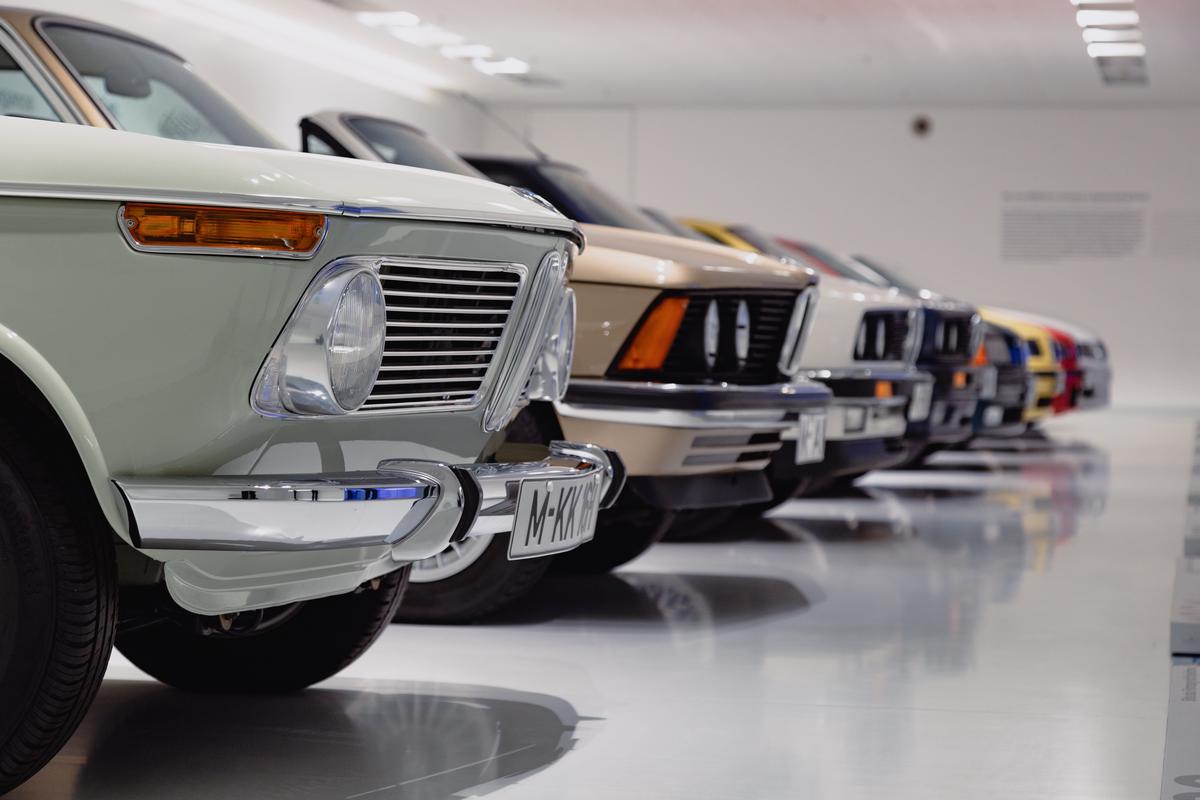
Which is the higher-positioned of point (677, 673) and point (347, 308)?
point (347, 308)

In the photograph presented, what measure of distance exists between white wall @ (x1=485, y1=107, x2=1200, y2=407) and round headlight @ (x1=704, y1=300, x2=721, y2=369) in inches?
694

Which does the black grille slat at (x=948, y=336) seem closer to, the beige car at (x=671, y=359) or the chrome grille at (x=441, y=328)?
the beige car at (x=671, y=359)

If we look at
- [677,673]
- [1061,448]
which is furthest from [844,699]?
[1061,448]

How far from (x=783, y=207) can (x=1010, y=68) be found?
4954 millimetres

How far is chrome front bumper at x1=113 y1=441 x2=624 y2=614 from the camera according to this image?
2557mm

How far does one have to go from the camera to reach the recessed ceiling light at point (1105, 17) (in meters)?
15.0

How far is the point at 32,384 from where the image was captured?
2602 millimetres

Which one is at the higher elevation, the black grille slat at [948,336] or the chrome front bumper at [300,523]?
the black grille slat at [948,336]

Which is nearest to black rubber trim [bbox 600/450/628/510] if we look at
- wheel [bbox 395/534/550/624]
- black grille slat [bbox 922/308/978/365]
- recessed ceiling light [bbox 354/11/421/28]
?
wheel [bbox 395/534/550/624]

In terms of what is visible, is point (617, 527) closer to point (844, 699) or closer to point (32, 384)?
point (844, 699)

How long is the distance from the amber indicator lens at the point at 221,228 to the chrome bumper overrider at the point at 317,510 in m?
0.37

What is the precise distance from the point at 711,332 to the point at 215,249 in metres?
2.61

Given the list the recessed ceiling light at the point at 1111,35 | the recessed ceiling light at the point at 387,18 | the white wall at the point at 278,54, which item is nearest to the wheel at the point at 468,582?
the white wall at the point at 278,54

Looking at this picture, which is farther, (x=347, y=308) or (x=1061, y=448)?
(x=1061, y=448)
